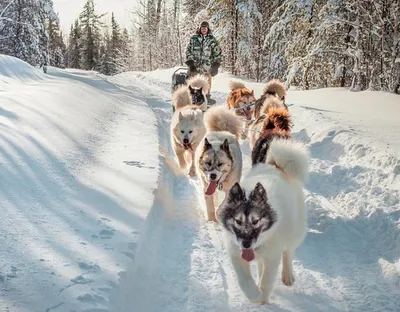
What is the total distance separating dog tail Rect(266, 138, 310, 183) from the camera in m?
3.36

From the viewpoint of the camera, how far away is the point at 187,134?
6.03 metres

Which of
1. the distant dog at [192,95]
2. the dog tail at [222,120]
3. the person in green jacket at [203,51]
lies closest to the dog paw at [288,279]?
the dog tail at [222,120]

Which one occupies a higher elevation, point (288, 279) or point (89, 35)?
point (89, 35)

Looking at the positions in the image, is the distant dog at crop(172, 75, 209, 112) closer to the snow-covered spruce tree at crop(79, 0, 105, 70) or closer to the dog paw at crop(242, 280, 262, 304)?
the dog paw at crop(242, 280, 262, 304)

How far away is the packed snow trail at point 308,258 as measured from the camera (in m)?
2.99

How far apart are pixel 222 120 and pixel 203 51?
15.4 ft

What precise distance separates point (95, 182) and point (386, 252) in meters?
3.12

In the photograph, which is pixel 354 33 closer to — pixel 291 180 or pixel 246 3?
pixel 246 3

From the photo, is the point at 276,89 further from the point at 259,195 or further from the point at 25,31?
the point at 25,31

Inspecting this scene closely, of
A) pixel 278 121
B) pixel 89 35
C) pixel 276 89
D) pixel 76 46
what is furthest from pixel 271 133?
pixel 76 46

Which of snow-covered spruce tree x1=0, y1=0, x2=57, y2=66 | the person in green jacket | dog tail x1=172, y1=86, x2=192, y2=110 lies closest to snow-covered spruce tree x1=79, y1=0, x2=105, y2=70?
snow-covered spruce tree x1=0, y1=0, x2=57, y2=66

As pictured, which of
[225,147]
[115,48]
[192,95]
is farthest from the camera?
[115,48]

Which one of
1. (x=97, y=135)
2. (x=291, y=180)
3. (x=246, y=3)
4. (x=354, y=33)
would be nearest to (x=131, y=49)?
(x=246, y=3)

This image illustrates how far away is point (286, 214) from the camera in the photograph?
3053 millimetres
